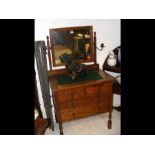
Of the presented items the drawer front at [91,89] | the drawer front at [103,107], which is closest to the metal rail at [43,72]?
the drawer front at [91,89]

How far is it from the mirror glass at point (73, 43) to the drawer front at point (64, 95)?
486 mm

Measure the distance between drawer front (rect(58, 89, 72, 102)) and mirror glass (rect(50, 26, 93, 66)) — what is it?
1.59 ft

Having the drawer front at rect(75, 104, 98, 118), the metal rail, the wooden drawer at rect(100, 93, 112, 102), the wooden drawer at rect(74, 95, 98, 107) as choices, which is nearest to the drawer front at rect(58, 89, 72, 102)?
the wooden drawer at rect(74, 95, 98, 107)

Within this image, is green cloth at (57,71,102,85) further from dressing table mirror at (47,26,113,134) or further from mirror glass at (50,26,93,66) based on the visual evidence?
mirror glass at (50,26,93,66)

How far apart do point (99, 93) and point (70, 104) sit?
1.35 ft

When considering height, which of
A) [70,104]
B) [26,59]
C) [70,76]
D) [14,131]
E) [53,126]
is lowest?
[53,126]

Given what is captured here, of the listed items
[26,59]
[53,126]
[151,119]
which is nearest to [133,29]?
[151,119]

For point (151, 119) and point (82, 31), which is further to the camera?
point (82, 31)

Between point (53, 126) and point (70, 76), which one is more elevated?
point (70, 76)

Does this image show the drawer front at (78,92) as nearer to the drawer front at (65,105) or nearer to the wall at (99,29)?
the drawer front at (65,105)

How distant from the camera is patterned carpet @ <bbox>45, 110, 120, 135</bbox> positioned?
7.66 ft

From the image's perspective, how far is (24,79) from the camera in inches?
41.2

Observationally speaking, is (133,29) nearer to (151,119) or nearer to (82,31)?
(151,119)

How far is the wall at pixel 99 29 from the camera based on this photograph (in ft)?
6.58
